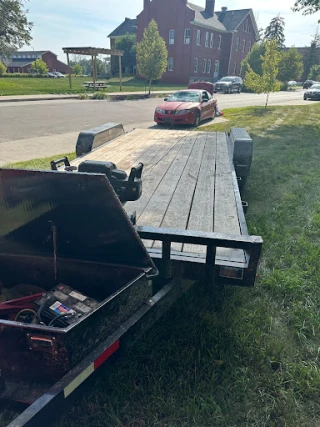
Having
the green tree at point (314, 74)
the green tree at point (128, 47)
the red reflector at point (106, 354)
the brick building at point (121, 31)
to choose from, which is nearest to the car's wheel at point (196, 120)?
the red reflector at point (106, 354)

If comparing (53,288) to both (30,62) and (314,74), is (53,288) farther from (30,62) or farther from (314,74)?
(30,62)

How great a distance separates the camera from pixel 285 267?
12.1ft

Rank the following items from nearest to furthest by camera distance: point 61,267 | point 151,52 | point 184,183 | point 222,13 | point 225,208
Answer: point 61,267 → point 225,208 → point 184,183 → point 151,52 → point 222,13

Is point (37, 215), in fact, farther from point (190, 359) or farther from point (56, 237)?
point (190, 359)

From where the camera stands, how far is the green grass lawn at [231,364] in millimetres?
2111

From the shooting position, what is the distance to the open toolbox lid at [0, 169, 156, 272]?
2.11 m

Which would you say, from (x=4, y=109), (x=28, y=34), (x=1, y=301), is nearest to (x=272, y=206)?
(x=1, y=301)

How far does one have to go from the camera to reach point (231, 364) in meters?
2.45

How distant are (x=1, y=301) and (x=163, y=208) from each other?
175cm

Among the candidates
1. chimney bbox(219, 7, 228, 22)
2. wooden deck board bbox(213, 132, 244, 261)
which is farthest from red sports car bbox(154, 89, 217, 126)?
chimney bbox(219, 7, 228, 22)

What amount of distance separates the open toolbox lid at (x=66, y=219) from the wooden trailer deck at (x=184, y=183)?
0.53 metres

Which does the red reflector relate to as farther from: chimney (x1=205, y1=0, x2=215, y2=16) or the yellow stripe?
chimney (x1=205, y1=0, x2=215, y2=16)

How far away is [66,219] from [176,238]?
0.79 m

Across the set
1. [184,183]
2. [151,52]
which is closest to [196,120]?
[184,183]
